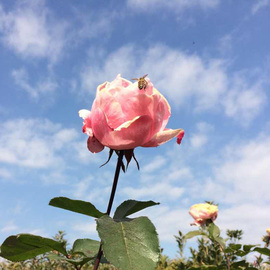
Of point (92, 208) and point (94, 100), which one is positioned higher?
point (94, 100)

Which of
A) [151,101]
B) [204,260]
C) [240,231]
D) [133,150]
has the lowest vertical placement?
[133,150]

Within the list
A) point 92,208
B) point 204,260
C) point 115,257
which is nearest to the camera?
point 115,257

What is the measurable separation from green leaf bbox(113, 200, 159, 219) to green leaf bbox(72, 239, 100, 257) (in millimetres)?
220

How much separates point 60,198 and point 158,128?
441 mm

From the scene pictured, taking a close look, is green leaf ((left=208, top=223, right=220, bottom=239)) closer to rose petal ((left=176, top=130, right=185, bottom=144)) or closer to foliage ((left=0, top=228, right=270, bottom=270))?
foliage ((left=0, top=228, right=270, bottom=270))

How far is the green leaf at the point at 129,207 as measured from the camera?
4.05ft

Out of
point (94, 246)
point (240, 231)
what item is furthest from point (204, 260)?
point (94, 246)

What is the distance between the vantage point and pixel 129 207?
124 cm

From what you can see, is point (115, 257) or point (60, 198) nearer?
point (115, 257)

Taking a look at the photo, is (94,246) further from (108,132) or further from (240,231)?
(240,231)

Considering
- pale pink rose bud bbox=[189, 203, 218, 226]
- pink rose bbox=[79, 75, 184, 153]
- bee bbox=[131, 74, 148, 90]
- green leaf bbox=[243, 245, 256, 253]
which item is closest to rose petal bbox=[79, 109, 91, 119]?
pink rose bbox=[79, 75, 184, 153]

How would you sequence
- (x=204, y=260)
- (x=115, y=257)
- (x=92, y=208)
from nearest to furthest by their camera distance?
1. (x=115, y=257)
2. (x=92, y=208)
3. (x=204, y=260)

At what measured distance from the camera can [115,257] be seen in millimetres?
970

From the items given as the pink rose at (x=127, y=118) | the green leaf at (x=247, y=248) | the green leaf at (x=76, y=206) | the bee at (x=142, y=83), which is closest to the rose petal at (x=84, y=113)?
the pink rose at (x=127, y=118)
